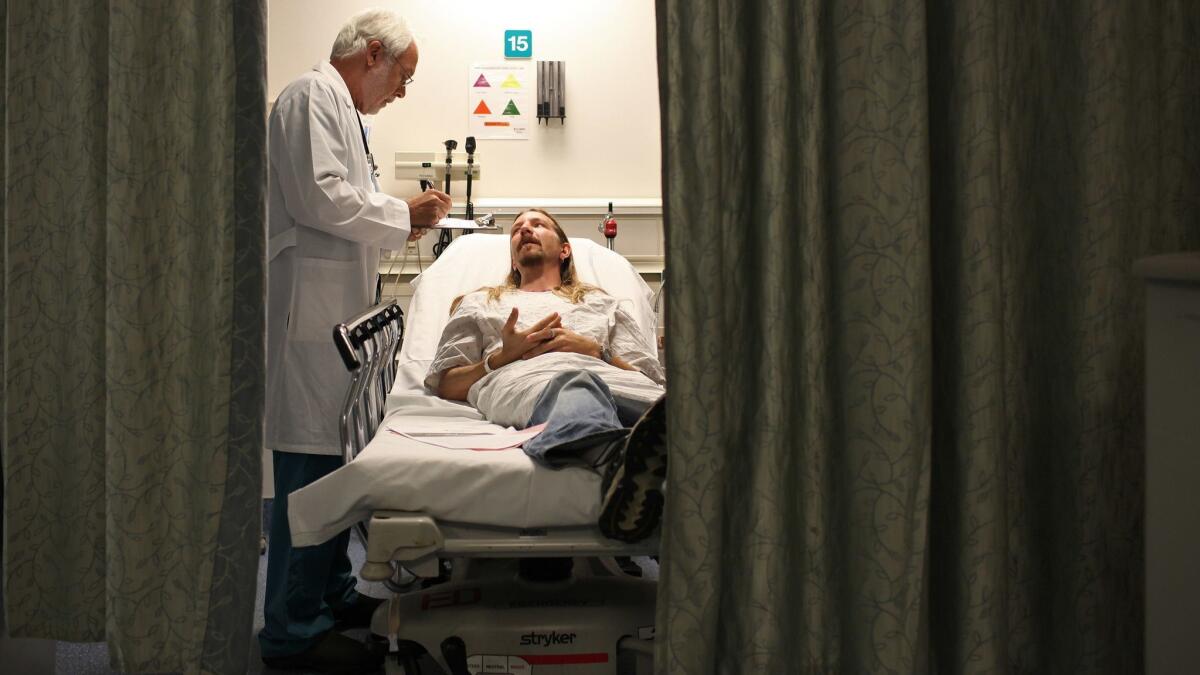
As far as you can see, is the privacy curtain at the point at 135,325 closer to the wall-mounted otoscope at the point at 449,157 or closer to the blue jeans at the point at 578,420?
the blue jeans at the point at 578,420

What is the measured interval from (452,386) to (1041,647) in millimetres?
1680

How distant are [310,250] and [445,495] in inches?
37.5

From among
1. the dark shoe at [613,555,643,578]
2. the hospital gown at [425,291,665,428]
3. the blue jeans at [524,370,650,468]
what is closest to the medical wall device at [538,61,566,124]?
the hospital gown at [425,291,665,428]

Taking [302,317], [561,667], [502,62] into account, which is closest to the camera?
[561,667]

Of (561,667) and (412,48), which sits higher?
(412,48)

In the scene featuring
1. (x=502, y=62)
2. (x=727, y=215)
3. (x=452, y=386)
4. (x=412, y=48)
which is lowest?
(x=452, y=386)

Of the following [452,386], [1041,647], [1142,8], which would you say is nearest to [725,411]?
[1041,647]

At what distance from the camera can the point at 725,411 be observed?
60.8 inches

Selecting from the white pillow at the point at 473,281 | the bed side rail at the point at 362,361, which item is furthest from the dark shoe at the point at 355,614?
the white pillow at the point at 473,281

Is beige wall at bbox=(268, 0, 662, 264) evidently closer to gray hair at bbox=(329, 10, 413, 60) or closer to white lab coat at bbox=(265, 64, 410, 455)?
gray hair at bbox=(329, 10, 413, 60)

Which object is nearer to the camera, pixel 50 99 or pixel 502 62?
pixel 50 99

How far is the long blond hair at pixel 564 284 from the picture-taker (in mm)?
3166

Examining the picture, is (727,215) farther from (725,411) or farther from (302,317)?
(302,317)

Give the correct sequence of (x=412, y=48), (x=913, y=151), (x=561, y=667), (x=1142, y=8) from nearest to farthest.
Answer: (x=913, y=151), (x=1142, y=8), (x=561, y=667), (x=412, y=48)
